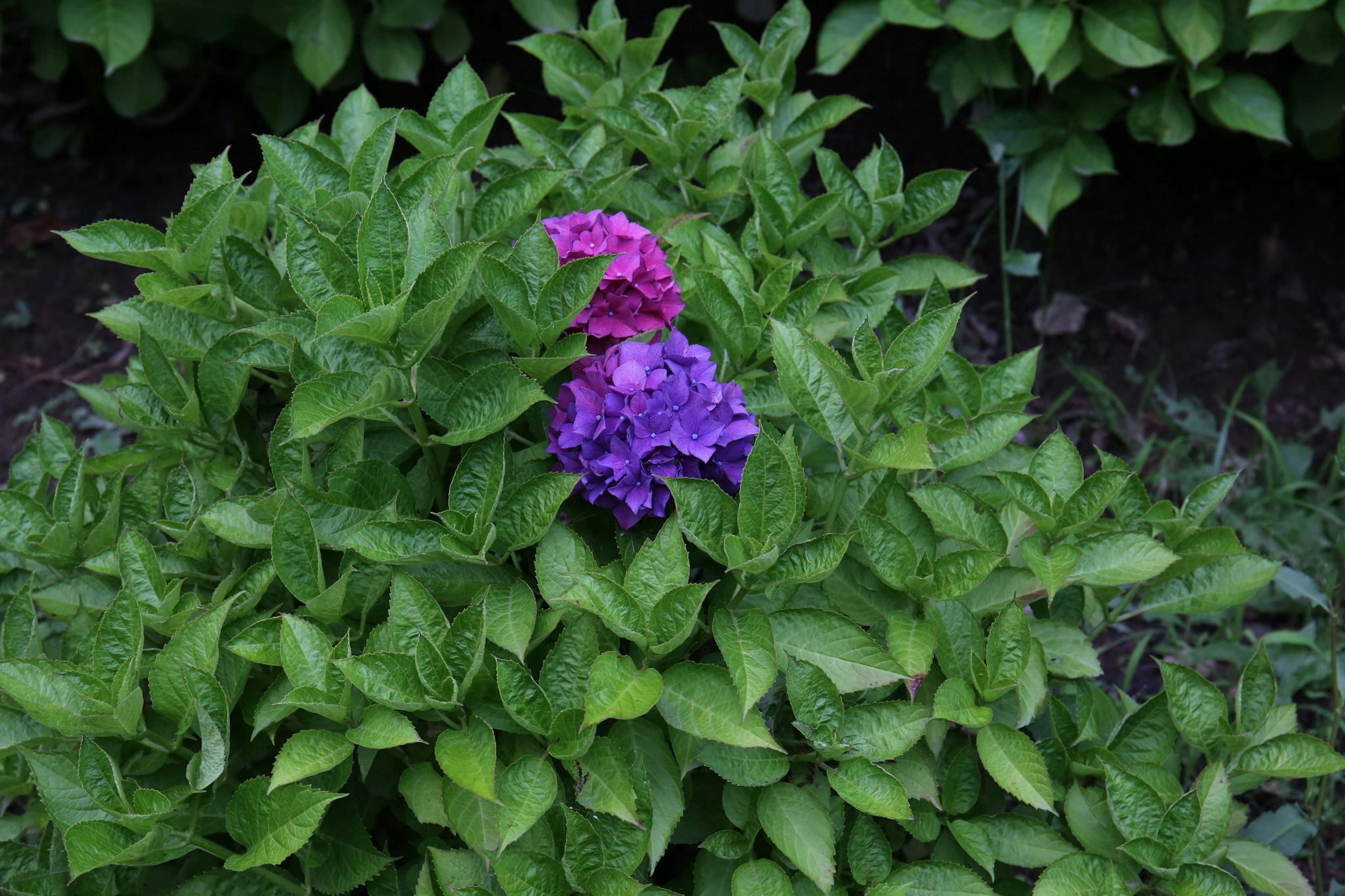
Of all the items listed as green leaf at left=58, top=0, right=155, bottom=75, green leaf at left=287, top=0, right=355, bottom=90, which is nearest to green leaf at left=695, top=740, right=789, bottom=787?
green leaf at left=287, top=0, right=355, bottom=90

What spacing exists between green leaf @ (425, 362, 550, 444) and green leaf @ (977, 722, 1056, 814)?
672mm

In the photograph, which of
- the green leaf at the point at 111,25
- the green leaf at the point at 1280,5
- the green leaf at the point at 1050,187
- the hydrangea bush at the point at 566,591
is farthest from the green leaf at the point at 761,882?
the green leaf at the point at 111,25

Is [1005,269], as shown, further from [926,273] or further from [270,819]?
[270,819]

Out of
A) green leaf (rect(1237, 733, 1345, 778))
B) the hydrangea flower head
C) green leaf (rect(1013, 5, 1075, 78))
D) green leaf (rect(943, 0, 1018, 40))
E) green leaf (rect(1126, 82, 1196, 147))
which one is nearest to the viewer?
green leaf (rect(1237, 733, 1345, 778))

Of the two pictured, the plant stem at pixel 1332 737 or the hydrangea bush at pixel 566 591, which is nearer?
the hydrangea bush at pixel 566 591

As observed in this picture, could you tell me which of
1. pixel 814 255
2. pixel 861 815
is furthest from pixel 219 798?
pixel 814 255

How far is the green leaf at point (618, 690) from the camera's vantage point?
1213 mm

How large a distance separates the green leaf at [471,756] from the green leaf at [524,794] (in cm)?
2

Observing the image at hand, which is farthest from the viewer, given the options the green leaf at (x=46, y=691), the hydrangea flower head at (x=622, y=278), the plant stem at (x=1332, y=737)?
the plant stem at (x=1332, y=737)

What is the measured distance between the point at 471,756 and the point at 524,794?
0.07 meters

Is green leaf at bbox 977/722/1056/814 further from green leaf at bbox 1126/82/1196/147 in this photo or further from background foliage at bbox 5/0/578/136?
background foliage at bbox 5/0/578/136

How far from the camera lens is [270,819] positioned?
→ 1.27 metres

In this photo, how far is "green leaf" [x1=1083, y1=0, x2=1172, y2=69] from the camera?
9.33 feet

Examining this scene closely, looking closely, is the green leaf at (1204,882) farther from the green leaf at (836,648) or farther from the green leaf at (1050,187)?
the green leaf at (1050,187)
